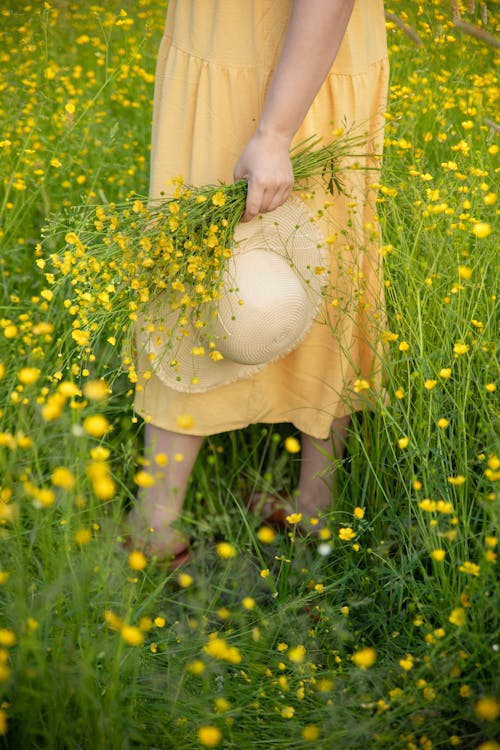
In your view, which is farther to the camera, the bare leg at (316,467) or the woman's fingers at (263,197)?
the bare leg at (316,467)

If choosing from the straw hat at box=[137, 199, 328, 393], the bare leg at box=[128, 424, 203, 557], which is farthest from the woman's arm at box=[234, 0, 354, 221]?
the bare leg at box=[128, 424, 203, 557]

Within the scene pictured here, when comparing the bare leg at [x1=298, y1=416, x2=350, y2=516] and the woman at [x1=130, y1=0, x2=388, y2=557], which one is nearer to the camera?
the woman at [x1=130, y1=0, x2=388, y2=557]

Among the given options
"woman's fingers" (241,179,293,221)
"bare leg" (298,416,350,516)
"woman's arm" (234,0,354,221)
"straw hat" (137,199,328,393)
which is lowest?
"bare leg" (298,416,350,516)

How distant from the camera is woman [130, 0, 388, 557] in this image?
4.66 ft

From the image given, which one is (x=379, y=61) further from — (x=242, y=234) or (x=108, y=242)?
(x=108, y=242)

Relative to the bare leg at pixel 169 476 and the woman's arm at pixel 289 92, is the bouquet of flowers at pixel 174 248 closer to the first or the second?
the woman's arm at pixel 289 92

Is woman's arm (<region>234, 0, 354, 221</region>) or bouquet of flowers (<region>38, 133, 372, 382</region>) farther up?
woman's arm (<region>234, 0, 354, 221</region>)

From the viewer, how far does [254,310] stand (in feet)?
4.85

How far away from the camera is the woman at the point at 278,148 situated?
1419 millimetres

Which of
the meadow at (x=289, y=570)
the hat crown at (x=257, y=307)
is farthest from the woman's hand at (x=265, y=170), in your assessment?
the meadow at (x=289, y=570)

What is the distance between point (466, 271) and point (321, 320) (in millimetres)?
410

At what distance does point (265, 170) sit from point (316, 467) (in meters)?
0.78

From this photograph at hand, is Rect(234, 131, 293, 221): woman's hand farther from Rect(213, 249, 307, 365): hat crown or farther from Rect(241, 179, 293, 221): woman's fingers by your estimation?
Rect(213, 249, 307, 365): hat crown

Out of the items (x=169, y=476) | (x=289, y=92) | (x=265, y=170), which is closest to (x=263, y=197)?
(x=265, y=170)
